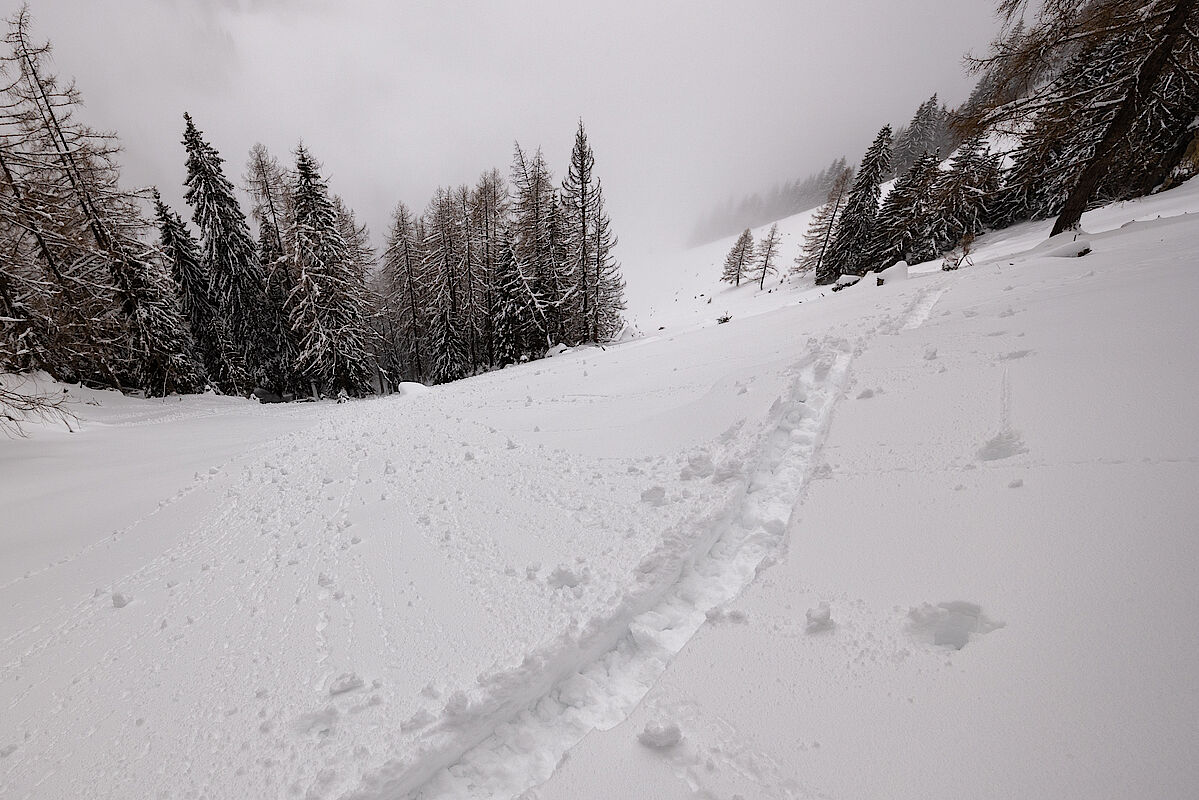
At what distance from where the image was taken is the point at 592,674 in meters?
2.69

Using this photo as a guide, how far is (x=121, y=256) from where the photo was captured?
45.4 ft

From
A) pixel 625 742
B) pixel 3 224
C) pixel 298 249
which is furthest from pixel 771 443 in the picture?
pixel 298 249

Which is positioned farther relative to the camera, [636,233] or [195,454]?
[636,233]

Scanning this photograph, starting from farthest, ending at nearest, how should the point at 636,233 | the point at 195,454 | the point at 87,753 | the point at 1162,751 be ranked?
the point at 636,233 < the point at 195,454 < the point at 87,753 < the point at 1162,751

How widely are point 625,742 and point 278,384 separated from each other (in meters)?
27.9

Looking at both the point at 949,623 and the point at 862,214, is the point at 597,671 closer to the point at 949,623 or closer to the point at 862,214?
the point at 949,623

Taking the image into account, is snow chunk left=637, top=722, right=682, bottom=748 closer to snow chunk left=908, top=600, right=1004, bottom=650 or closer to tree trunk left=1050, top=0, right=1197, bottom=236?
snow chunk left=908, top=600, right=1004, bottom=650

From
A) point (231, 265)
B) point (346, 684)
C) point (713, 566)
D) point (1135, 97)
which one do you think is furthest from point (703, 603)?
point (231, 265)

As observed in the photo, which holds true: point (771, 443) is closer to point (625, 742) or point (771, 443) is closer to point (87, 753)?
point (625, 742)

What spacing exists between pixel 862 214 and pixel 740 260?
1397 cm

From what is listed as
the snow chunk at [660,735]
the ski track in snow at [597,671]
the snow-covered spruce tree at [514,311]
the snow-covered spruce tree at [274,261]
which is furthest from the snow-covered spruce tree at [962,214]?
the snow-covered spruce tree at [274,261]

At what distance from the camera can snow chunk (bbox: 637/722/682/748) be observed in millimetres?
2141

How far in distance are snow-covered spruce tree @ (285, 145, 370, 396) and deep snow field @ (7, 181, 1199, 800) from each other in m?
13.8

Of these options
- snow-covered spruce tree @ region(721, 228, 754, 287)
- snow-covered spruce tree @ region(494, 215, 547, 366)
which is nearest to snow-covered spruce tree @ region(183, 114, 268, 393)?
snow-covered spruce tree @ region(494, 215, 547, 366)
